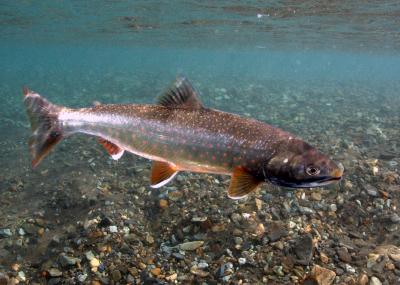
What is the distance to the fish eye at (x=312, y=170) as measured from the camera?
3.01 m

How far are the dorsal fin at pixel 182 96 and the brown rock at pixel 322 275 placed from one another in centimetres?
296

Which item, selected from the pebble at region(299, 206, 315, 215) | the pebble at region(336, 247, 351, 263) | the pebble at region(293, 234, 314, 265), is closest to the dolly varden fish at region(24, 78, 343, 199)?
the pebble at region(293, 234, 314, 265)

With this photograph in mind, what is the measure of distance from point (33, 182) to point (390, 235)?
8.58 m

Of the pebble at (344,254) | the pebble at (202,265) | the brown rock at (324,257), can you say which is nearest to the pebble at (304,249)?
the brown rock at (324,257)

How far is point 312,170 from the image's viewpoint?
301 centimetres

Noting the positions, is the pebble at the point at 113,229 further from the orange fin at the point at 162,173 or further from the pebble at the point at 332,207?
the pebble at the point at 332,207

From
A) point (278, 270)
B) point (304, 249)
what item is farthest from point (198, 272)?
point (304, 249)

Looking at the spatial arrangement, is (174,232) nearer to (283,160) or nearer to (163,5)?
(283,160)

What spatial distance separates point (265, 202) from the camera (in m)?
6.84

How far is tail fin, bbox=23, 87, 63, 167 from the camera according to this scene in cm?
412

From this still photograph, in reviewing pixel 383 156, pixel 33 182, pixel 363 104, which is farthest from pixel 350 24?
pixel 33 182

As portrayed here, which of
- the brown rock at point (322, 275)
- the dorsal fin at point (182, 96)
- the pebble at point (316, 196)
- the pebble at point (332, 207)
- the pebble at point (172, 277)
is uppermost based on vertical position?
the dorsal fin at point (182, 96)

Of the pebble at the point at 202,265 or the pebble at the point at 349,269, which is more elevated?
the pebble at the point at 349,269

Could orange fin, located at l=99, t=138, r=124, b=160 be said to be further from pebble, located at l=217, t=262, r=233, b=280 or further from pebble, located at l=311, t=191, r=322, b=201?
pebble, located at l=311, t=191, r=322, b=201
